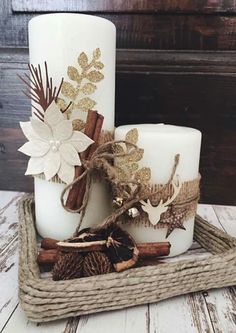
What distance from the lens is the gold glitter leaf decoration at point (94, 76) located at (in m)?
0.37

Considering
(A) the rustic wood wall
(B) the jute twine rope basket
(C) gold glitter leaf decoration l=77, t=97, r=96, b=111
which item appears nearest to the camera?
(B) the jute twine rope basket

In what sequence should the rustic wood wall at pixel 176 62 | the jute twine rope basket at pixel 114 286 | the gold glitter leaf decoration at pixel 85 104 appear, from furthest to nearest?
the rustic wood wall at pixel 176 62 < the gold glitter leaf decoration at pixel 85 104 < the jute twine rope basket at pixel 114 286

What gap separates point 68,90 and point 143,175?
128 millimetres

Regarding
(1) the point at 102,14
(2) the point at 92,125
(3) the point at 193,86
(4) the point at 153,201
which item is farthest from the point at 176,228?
(1) the point at 102,14

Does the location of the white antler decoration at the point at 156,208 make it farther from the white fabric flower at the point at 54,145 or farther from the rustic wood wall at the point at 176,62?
the rustic wood wall at the point at 176,62

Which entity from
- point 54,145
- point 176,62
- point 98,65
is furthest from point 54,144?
point 176,62

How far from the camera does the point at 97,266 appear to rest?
308mm

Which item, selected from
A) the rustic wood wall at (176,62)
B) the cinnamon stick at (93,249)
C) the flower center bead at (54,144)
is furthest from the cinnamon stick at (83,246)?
the rustic wood wall at (176,62)

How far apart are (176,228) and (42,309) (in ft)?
0.57

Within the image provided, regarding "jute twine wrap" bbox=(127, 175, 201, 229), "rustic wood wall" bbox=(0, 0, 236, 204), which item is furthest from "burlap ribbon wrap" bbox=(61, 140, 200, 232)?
"rustic wood wall" bbox=(0, 0, 236, 204)

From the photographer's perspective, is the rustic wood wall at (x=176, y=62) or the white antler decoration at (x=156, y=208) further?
the rustic wood wall at (x=176, y=62)

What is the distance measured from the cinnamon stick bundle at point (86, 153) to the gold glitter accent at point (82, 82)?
0.02m

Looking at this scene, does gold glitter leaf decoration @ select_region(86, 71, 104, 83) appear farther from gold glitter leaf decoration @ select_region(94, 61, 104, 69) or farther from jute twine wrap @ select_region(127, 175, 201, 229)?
jute twine wrap @ select_region(127, 175, 201, 229)

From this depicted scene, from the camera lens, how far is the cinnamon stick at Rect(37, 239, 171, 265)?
0.32 metres
